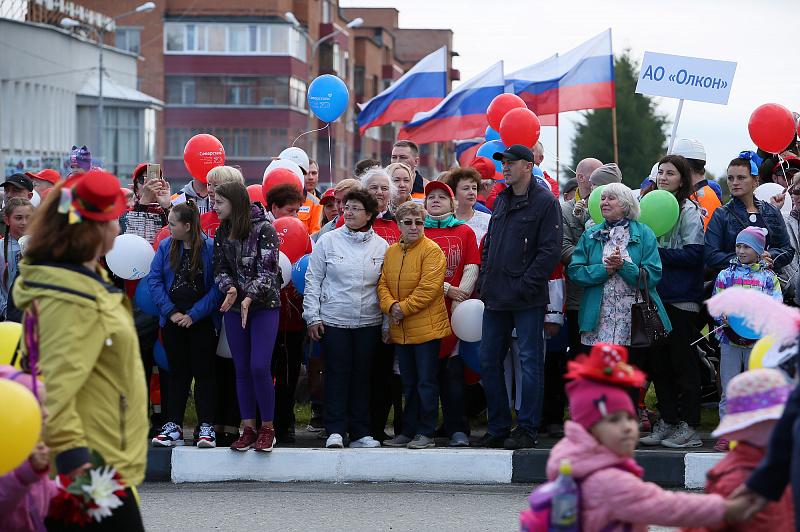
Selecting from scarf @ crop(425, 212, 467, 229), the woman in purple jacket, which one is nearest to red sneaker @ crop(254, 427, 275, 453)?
the woman in purple jacket

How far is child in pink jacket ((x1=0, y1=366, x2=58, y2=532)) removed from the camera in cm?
341

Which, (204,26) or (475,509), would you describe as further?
(204,26)

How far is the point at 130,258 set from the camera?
7.56m

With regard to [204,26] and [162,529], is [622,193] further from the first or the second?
[204,26]

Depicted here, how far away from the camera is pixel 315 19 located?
63875 mm

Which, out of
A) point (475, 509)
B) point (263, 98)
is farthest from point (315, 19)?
point (475, 509)

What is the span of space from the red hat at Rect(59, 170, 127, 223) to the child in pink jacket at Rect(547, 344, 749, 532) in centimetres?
179

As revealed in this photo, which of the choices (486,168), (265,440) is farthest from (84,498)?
(486,168)

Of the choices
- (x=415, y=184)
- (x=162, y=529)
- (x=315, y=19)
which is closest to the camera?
(x=162, y=529)

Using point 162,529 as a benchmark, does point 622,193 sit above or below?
above

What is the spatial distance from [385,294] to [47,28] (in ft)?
135

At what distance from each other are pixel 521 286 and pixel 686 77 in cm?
428

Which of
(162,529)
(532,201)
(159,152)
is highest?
(159,152)

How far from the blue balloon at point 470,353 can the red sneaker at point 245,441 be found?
1.76m
